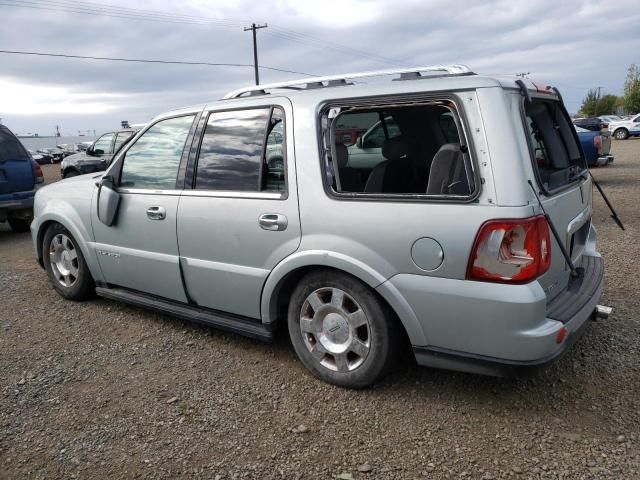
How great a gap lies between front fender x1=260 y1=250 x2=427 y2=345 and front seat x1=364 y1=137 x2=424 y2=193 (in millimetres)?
575

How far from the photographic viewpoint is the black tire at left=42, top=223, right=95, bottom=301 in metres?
4.64

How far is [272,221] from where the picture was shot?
3.16 metres

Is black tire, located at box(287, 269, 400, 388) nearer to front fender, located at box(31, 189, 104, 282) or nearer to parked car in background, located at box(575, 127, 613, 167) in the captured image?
front fender, located at box(31, 189, 104, 282)

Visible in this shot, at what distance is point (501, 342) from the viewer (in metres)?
2.54

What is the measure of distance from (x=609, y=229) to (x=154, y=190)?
6029 millimetres

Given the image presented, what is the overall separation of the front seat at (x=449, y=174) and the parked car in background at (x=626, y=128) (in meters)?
33.4

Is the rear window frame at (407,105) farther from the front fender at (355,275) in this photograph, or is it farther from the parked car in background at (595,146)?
the parked car in background at (595,146)

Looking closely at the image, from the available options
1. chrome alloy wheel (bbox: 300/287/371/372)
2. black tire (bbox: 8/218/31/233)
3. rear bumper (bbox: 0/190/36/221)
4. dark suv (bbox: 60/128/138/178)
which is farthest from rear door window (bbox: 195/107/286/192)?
dark suv (bbox: 60/128/138/178)

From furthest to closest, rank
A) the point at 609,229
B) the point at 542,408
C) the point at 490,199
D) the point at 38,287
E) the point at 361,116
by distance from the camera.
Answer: the point at 609,229
the point at 38,287
the point at 361,116
the point at 542,408
the point at 490,199

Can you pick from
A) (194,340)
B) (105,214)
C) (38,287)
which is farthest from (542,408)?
(38,287)

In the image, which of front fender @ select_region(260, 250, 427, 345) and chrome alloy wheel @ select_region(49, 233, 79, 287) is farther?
chrome alloy wheel @ select_region(49, 233, 79, 287)

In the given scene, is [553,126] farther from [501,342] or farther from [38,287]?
[38,287]

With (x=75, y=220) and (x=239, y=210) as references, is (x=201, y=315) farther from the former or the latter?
(x=75, y=220)

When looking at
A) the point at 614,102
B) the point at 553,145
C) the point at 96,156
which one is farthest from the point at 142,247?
the point at 614,102
